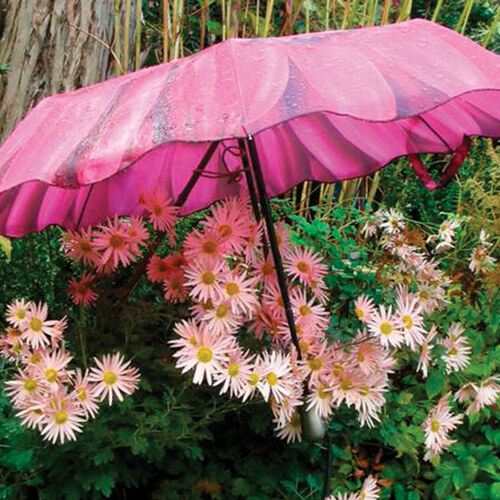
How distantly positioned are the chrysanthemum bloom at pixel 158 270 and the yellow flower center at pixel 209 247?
15 centimetres

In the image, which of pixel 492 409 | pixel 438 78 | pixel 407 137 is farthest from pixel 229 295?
pixel 492 409

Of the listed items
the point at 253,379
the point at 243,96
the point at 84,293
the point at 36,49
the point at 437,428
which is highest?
the point at 243,96

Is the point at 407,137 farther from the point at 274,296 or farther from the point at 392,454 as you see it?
the point at 392,454

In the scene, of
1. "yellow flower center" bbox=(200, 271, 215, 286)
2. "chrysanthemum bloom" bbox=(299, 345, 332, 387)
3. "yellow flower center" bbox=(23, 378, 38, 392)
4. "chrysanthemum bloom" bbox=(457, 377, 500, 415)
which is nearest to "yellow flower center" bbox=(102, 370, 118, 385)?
"yellow flower center" bbox=(23, 378, 38, 392)

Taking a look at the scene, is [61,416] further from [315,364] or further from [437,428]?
[437,428]

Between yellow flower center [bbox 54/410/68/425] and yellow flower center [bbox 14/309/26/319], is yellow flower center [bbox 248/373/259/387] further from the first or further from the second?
yellow flower center [bbox 14/309/26/319]

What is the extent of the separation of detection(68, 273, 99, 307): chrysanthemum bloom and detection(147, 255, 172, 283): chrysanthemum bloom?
0.13 m

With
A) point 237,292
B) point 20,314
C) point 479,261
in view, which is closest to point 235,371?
point 237,292

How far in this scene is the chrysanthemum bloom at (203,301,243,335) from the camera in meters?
1.22

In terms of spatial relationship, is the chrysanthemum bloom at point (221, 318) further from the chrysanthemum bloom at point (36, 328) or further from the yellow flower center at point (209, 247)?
the chrysanthemum bloom at point (36, 328)

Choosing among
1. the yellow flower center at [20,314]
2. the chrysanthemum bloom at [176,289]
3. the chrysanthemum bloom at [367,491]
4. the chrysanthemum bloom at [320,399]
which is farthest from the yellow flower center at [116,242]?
the chrysanthemum bloom at [367,491]

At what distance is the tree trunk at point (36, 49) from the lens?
2877mm

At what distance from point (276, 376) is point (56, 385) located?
36 cm

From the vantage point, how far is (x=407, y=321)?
4.54 ft
